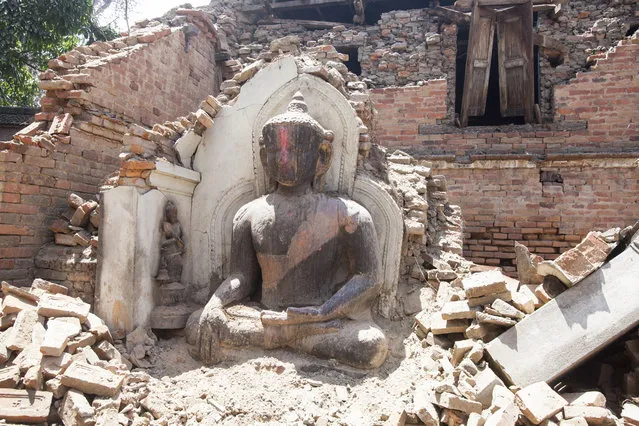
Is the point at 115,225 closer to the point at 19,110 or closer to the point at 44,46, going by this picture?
the point at 19,110

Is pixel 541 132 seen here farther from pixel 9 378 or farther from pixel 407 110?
pixel 9 378

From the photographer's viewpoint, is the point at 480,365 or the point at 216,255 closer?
the point at 480,365

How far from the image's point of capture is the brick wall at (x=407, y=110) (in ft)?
29.7

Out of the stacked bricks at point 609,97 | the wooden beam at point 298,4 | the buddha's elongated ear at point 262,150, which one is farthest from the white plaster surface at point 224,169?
the wooden beam at point 298,4

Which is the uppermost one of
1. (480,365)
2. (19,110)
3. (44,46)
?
(44,46)

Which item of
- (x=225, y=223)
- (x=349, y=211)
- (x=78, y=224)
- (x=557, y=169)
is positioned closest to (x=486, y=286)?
(x=349, y=211)

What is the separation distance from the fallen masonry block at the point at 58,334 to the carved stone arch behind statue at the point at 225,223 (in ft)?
4.40

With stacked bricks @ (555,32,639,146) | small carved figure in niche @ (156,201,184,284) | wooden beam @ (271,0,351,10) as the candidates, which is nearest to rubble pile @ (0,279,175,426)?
small carved figure in niche @ (156,201,184,284)

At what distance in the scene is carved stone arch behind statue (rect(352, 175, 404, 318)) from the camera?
4.32 metres

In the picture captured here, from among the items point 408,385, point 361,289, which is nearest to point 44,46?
point 361,289

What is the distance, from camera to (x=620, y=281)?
3.29 meters

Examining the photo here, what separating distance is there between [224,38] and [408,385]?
8.79 metres

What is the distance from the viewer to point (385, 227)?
14.5 ft

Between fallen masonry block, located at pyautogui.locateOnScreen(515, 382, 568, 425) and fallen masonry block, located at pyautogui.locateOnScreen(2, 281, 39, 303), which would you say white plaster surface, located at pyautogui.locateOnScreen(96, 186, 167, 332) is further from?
fallen masonry block, located at pyautogui.locateOnScreen(515, 382, 568, 425)
